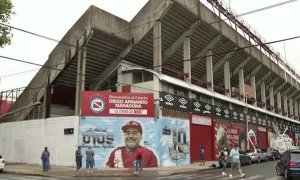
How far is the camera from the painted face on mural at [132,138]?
30597 mm

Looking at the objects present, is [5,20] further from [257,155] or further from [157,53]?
[257,155]

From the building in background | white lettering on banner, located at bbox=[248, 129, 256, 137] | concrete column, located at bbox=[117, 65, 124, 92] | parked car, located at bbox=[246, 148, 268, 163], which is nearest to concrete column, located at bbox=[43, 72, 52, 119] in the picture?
the building in background

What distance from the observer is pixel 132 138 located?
3075cm

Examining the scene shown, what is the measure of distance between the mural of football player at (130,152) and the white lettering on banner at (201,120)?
320 inches

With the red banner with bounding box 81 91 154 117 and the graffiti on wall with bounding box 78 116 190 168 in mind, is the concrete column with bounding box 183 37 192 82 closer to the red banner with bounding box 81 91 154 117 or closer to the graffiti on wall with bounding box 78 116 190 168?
the graffiti on wall with bounding box 78 116 190 168

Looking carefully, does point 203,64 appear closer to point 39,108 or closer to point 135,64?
point 135,64

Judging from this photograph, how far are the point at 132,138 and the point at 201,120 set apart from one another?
34.5 ft

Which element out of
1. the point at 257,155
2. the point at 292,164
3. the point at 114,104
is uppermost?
the point at 114,104

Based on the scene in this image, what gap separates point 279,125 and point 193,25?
33098mm

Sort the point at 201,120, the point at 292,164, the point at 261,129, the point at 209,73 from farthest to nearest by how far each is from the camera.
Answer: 1. the point at 261,129
2. the point at 209,73
3. the point at 201,120
4. the point at 292,164

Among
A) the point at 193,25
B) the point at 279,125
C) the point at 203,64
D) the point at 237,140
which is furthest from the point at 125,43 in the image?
the point at 279,125

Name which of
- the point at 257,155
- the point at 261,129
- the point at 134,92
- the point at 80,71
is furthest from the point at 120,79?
the point at 261,129

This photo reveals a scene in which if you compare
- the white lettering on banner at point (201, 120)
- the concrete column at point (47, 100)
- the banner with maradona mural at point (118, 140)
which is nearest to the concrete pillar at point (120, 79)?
the banner with maradona mural at point (118, 140)

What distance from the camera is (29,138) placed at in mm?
35125
